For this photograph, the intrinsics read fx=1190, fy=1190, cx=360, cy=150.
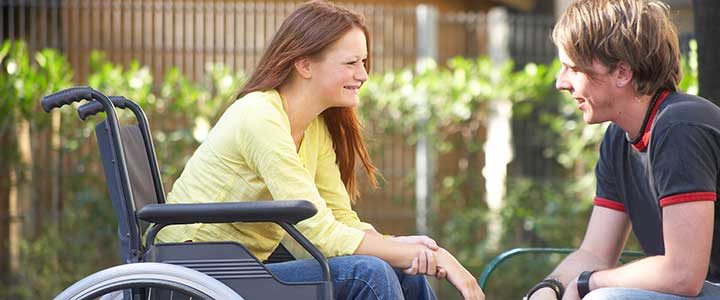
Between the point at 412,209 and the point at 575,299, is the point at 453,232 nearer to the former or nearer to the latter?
the point at 412,209

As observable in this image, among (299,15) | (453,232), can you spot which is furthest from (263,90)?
(453,232)

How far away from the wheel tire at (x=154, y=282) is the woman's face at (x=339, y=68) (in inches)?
31.2

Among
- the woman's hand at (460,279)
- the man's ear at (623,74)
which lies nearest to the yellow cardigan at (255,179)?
the woman's hand at (460,279)

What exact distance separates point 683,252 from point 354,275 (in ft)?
2.75

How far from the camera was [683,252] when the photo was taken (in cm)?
302

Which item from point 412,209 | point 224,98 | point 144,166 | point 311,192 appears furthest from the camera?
point 412,209

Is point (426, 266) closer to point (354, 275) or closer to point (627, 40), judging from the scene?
point (354, 275)

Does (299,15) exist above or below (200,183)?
above

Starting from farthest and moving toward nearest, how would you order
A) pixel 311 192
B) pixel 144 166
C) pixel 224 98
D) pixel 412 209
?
1. pixel 412 209
2. pixel 224 98
3. pixel 144 166
4. pixel 311 192

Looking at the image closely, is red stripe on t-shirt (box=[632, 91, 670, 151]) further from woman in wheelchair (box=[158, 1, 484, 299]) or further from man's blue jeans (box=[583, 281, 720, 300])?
woman in wheelchair (box=[158, 1, 484, 299])

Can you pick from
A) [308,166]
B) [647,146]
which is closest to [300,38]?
[308,166]

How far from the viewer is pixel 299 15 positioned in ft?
11.3

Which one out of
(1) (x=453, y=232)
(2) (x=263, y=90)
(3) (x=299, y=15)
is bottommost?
(1) (x=453, y=232)

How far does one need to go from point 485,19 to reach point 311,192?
4.89 m
